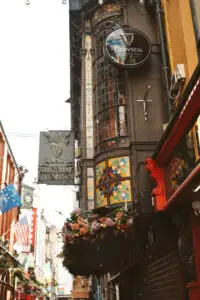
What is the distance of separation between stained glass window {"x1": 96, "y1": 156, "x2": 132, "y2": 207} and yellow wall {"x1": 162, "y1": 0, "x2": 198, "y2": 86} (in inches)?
160

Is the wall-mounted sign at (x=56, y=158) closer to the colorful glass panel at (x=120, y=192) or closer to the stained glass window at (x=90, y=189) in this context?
the stained glass window at (x=90, y=189)

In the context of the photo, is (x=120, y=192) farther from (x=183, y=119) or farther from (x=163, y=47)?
(x=183, y=119)

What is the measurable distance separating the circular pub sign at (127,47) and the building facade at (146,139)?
0.13ft

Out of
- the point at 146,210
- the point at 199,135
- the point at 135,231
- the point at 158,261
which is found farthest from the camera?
the point at 158,261

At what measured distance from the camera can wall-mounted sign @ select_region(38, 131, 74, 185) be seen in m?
19.0

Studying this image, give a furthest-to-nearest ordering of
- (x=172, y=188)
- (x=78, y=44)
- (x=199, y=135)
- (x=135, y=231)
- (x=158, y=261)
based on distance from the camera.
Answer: (x=78, y=44) < (x=158, y=261) < (x=135, y=231) < (x=172, y=188) < (x=199, y=135)

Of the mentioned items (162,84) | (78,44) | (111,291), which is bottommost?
(111,291)

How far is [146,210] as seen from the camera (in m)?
9.74

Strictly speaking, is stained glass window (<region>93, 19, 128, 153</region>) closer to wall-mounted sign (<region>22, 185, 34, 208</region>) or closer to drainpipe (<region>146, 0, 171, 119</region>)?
drainpipe (<region>146, 0, 171, 119</region>)

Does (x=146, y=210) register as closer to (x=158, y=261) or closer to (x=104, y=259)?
(x=158, y=261)

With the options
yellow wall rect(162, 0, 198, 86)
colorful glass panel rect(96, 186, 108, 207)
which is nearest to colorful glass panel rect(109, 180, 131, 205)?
colorful glass panel rect(96, 186, 108, 207)

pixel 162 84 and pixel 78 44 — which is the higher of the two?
pixel 78 44

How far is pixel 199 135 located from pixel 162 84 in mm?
8781

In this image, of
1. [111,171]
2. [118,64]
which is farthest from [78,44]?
[111,171]
